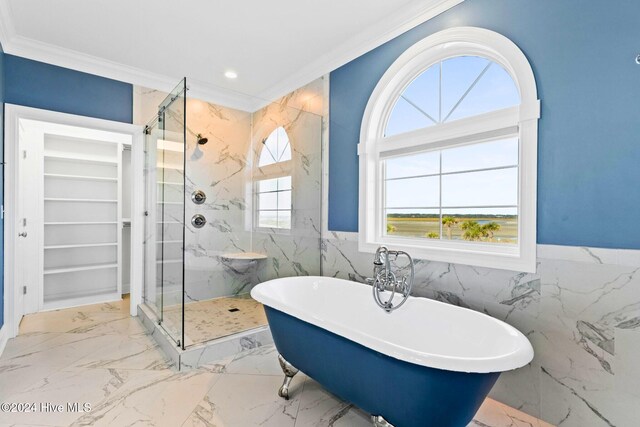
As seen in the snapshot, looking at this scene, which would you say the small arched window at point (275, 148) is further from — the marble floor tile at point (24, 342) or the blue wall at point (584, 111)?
the marble floor tile at point (24, 342)

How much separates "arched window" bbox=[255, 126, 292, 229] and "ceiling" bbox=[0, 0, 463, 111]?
2.07ft

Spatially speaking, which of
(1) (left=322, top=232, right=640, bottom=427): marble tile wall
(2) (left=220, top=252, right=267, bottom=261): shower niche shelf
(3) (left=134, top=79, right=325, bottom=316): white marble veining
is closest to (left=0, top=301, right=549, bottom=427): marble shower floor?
(1) (left=322, top=232, right=640, bottom=427): marble tile wall

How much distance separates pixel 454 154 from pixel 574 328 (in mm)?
1219

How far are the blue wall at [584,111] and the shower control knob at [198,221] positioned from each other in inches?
104

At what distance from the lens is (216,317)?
2957mm

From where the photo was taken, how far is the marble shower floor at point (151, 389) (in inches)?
67.0

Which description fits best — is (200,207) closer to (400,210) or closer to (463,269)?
(400,210)

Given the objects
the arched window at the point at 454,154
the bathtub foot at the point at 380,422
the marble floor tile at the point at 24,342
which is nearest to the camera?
the bathtub foot at the point at 380,422

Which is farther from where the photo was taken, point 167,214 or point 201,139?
point 201,139

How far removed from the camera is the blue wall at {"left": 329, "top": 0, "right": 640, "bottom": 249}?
4.77ft

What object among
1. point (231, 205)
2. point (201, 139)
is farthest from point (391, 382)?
point (201, 139)

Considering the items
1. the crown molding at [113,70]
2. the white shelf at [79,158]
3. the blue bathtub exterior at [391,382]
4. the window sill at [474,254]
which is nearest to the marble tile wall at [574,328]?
the window sill at [474,254]

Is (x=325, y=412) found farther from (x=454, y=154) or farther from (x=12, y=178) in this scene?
(x=12, y=178)

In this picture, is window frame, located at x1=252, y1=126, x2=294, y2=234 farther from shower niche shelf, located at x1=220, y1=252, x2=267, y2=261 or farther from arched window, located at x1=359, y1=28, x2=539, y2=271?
arched window, located at x1=359, y1=28, x2=539, y2=271
